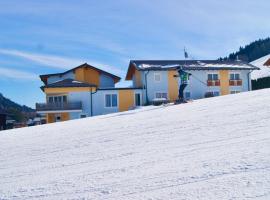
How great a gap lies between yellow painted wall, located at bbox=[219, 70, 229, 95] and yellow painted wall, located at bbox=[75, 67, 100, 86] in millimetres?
14599

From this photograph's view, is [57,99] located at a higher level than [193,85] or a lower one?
lower

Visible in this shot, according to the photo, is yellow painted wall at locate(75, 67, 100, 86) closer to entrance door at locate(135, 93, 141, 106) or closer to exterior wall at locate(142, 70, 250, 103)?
entrance door at locate(135, 93, 141, 106)

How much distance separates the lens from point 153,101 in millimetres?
42406

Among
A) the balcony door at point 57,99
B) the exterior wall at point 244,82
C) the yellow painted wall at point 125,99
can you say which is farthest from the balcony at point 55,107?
the exterior wall at point 244,82

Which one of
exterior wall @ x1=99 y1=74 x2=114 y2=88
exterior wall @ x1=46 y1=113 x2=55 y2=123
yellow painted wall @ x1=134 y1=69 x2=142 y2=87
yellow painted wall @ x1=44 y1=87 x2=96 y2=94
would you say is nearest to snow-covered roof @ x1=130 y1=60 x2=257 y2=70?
yellow painted wall @ x1=134 y1=69 x2=142 y2=87

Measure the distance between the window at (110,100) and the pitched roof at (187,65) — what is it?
13.9 ft

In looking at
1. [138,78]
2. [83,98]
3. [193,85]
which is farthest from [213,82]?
[83,98]

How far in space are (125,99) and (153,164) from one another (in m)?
36.4

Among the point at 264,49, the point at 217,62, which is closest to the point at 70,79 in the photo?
the point at 217,62

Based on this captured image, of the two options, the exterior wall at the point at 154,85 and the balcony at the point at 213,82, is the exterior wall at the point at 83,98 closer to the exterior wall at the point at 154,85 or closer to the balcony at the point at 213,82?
the exterior wall at the point at 154,85

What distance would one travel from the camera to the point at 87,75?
4984 centimetres

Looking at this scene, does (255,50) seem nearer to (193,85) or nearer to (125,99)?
(193,85)

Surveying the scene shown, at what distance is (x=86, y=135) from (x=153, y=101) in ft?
89.6

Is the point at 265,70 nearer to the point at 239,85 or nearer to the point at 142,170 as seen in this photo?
the point at 239,85
